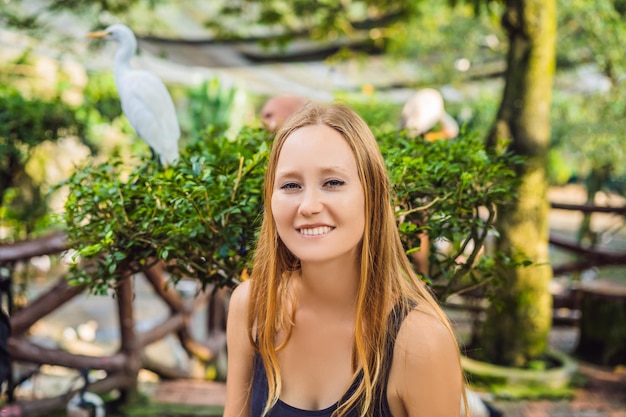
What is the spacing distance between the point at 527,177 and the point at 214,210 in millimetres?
3415

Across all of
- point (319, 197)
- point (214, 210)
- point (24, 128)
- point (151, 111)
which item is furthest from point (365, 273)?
point (24, 128)

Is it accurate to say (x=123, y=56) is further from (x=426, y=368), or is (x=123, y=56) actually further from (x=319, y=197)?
(x=426, y=368)

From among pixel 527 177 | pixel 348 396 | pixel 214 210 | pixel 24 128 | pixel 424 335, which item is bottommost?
pixel 348 396

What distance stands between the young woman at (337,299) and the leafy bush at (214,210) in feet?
0.70

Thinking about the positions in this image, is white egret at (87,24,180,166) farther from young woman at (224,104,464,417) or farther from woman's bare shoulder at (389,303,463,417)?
woman's bare shoulder at (389,303,463,417)

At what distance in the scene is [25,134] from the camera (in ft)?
15.1

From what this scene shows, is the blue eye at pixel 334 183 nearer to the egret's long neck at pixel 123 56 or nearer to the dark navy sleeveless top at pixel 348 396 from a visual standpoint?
the dark navy sleeveless top at pixel 348 396

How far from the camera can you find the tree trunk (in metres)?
4.68

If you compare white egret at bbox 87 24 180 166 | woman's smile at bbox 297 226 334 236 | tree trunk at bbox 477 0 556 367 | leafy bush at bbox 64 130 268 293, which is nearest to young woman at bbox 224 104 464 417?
woman's smile at bbox 297 226 334 236

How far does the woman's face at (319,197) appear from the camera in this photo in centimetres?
140

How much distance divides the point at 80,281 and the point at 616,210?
4531mm

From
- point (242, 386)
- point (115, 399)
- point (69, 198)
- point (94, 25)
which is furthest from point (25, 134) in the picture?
point (242, 386)

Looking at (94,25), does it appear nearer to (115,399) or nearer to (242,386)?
(115,399)

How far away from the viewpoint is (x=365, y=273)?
4.81 feet
